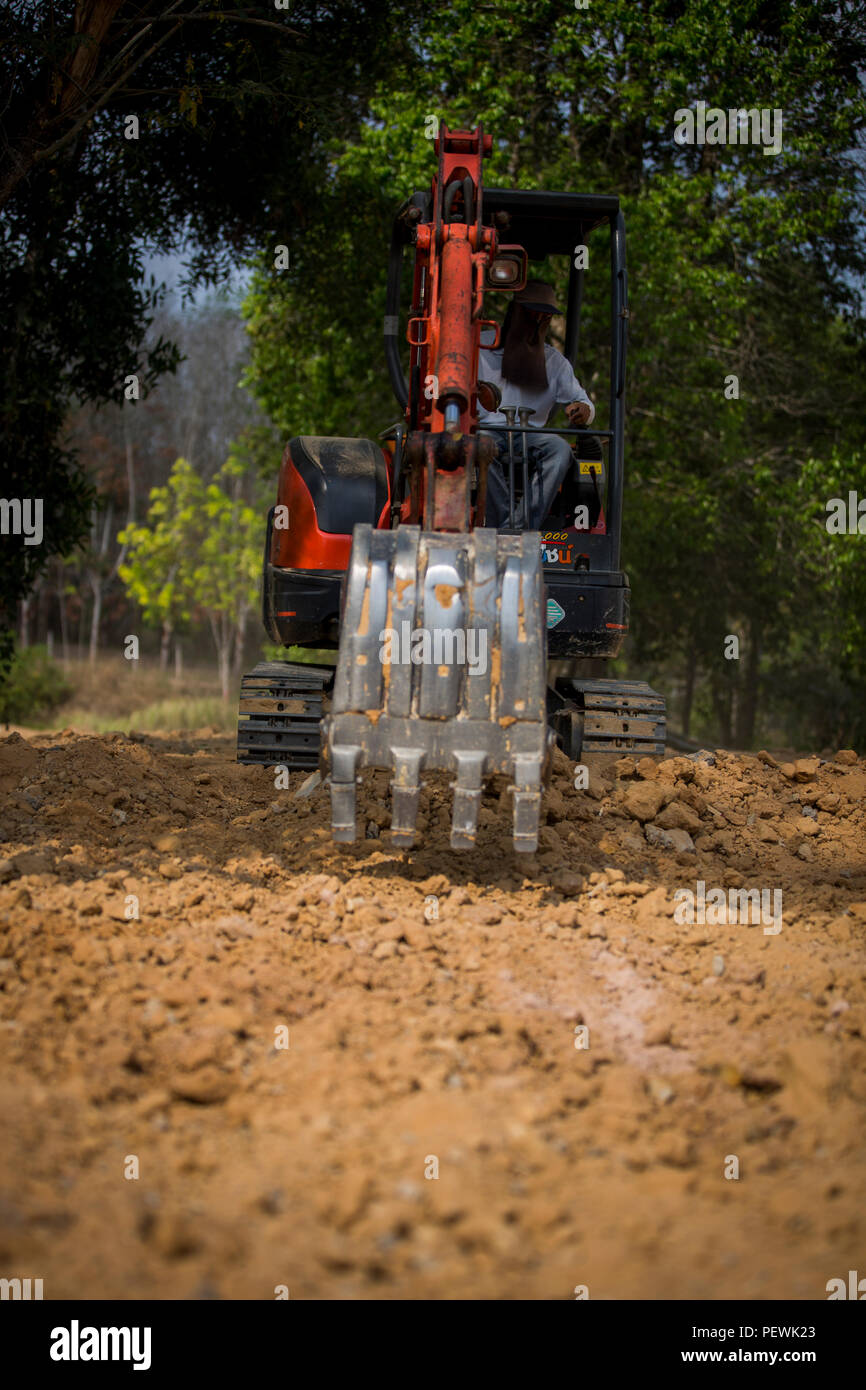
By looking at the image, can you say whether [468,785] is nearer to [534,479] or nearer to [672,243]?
[534,479]

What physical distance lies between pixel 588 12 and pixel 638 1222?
1242 cm

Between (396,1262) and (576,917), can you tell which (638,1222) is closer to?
(396,1262)

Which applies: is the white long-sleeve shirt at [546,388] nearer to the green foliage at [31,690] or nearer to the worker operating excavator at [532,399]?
the worker operating excavator at [532,399]

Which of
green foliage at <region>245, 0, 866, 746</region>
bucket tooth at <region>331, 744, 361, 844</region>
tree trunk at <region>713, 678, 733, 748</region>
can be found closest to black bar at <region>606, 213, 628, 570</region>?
bucket tooth at <region>331, 744, 361, 844</region>

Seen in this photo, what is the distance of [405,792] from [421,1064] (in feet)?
3.99

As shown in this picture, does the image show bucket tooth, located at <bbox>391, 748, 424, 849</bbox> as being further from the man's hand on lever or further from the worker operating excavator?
the man's hand on lever

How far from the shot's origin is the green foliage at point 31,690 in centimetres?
1689

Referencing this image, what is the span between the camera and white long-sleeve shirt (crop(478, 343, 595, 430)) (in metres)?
6.50

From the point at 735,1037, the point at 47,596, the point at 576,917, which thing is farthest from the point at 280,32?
the point at 47,596

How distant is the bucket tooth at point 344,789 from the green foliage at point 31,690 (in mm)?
12502

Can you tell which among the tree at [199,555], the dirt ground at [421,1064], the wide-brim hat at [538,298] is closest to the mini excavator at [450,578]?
the wide-brim hat at [538,298]

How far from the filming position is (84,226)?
9844 millimetres

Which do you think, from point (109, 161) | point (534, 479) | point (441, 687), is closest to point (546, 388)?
point (534, 479)

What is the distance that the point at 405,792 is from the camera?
4293 mm
